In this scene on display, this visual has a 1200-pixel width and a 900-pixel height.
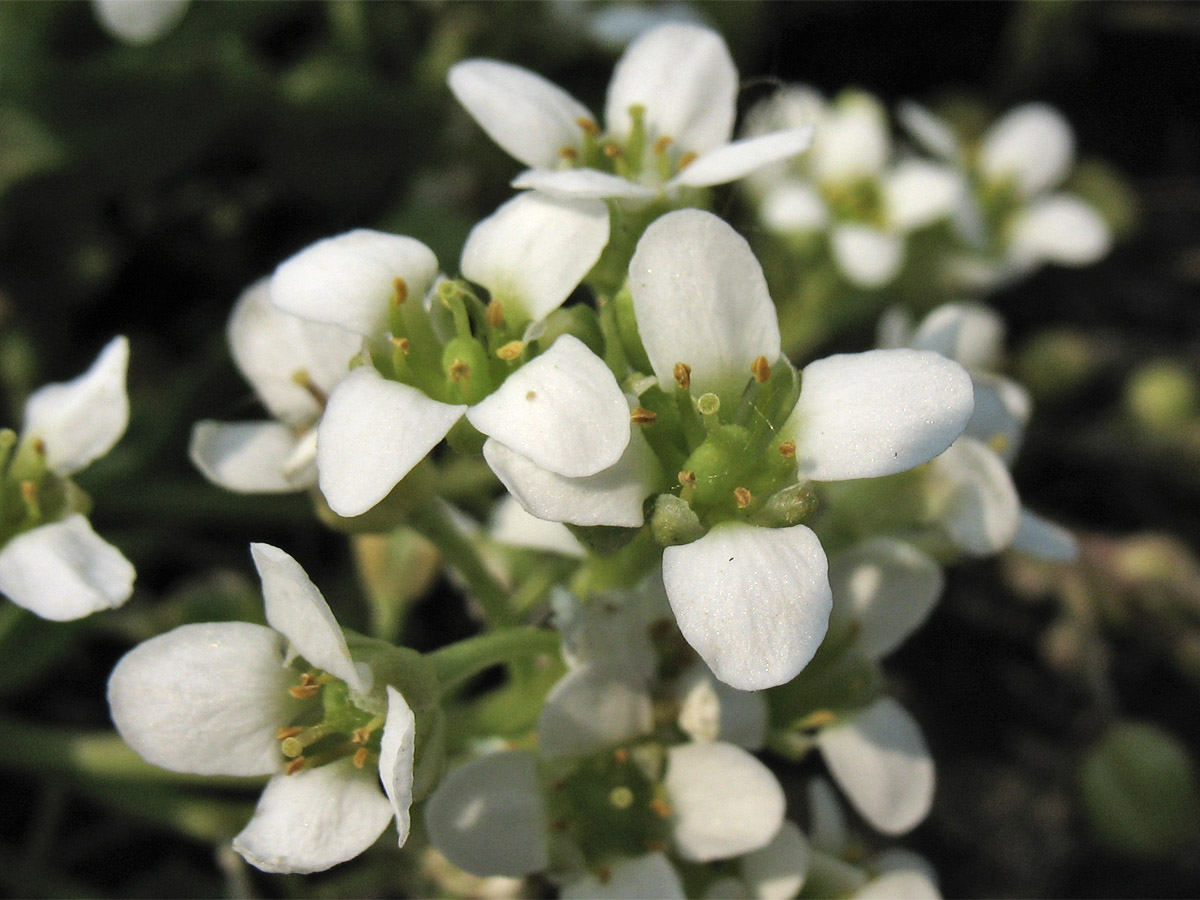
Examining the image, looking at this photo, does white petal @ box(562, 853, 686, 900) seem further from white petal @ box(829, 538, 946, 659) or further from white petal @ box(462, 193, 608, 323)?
white petal @ box(462, 193, 608, 323)

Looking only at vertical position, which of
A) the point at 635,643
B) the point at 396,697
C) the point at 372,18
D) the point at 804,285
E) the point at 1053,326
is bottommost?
the point at 1053,326

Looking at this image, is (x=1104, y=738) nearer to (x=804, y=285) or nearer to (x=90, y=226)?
(x=804, y=285)

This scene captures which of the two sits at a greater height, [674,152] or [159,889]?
[674,152]

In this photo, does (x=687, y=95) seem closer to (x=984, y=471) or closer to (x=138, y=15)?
(x=984, y=471)

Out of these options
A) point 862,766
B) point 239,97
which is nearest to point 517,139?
point 862,766

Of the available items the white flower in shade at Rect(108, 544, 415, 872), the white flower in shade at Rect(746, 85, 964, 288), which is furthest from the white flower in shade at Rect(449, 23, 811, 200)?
the white flower in shade at Rect(746, 85, 964, 288)

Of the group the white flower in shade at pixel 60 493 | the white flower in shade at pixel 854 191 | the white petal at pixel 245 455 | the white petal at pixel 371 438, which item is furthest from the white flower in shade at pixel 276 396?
the white flower in shade at pixel 854 191

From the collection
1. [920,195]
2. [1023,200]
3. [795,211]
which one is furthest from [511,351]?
[1023,200]

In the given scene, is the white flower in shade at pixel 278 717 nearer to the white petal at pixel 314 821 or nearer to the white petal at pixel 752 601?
the white petal at pixel 314 821
